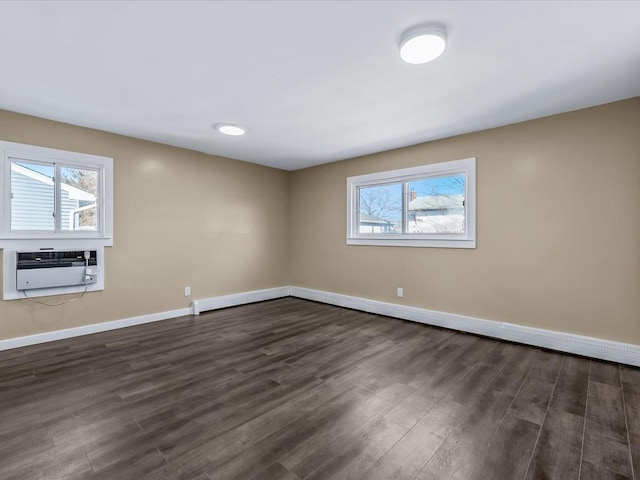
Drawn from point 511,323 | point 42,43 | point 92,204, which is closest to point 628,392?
point 511,323

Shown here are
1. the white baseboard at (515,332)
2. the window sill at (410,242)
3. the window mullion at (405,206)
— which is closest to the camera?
the white baseboard at (515,332)

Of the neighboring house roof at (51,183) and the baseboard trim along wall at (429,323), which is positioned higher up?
the neighboring house roof at (51,183)

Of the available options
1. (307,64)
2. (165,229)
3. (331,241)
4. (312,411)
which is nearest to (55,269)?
(165,229)

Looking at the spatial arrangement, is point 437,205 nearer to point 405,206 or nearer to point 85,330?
point 405,206

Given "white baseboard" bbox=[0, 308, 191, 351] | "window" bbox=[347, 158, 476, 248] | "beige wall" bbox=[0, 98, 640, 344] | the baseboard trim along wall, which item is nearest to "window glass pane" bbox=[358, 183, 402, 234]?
"window" bbox=[347, 158, 476, 248]

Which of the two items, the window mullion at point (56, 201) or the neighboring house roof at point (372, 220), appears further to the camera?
the neighboring house roof at point (372, 220)

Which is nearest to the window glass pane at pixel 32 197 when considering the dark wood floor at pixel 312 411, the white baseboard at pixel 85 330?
the white baseboard at pixel 85 330

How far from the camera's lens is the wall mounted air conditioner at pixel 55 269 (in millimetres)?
3252

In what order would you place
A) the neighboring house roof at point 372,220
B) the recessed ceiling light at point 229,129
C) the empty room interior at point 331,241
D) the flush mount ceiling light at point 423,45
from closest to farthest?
the empty room interior at point 331,241
the flush mount ceiling light at point 423,45
the recessed ceiling light at point 229,129
the neighboring house roof at point 372,220

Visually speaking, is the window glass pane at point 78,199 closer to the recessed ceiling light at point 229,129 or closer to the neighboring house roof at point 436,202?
the recessed ceiling light at point 229,129

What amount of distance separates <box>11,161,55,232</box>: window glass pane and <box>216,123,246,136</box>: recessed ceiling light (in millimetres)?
1941

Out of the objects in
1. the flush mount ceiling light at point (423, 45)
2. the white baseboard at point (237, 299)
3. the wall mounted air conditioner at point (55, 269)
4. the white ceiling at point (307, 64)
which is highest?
the white ceiling at point (307, 64)

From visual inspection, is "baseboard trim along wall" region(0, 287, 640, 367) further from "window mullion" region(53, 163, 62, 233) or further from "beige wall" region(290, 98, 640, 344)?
"window mullion" region(53, 163, 62, 233)

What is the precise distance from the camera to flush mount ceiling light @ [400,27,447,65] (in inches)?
76.5
